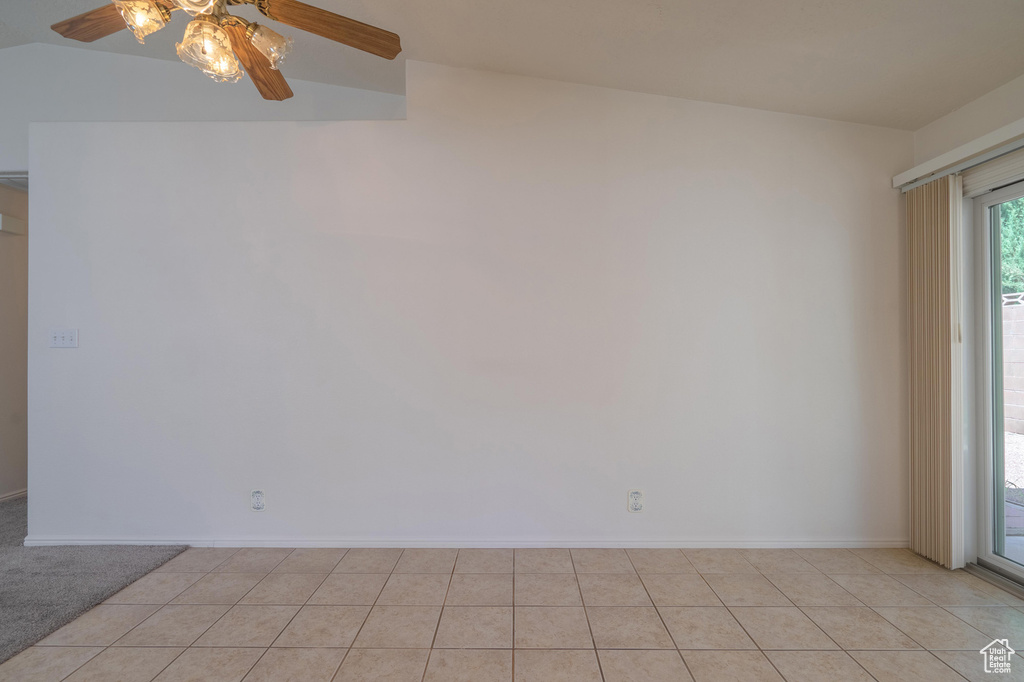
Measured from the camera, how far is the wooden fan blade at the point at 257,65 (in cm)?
159

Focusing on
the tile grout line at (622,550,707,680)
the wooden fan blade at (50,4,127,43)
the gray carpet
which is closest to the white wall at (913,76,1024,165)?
the tile grout line at (622,550,707,680)

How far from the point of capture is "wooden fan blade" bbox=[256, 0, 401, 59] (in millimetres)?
1567

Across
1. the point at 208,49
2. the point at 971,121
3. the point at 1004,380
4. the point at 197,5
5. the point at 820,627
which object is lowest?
the point at 820,627

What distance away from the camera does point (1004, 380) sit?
2709mm

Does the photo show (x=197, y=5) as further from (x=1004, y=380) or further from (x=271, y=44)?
(x=1004, y=380)

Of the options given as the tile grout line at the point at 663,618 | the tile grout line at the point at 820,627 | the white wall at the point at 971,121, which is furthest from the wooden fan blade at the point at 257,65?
the white wall at the point at 971,121

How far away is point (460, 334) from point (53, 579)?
2.41 meters

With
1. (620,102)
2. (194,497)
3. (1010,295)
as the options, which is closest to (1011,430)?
(1010,295)

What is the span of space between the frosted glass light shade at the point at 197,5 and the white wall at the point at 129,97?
6.93 feet

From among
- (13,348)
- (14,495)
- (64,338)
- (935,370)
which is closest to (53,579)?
(64,338)

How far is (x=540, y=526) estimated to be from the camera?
3.03 m

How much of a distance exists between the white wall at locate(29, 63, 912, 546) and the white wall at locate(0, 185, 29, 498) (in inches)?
57.4

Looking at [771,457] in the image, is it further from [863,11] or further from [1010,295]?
[863,11]

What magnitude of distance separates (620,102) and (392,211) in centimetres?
152
